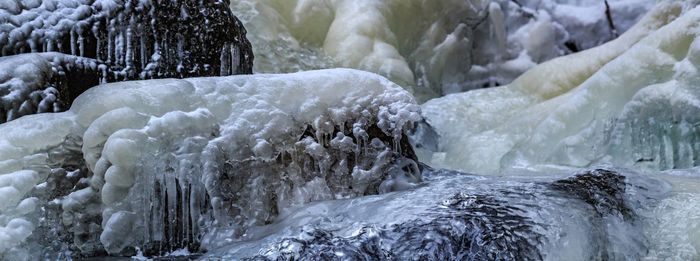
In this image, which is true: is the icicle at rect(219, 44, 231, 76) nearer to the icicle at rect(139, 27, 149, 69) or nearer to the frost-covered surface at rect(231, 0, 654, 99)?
the icicle at rect(139, 27, 149, 69)

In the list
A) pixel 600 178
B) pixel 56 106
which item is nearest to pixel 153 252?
pixel 56 106

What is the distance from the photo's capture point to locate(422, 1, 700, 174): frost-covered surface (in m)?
4.13

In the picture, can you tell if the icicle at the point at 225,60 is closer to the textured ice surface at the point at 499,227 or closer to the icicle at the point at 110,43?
the icicle at the point at 110,43

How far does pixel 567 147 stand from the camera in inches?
177

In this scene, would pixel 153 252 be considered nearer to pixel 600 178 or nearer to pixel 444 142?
pixel 600 178

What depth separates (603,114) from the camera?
448 cm

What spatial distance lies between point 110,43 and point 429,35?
3688 millimetres

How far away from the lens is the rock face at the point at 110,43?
3.07 meters

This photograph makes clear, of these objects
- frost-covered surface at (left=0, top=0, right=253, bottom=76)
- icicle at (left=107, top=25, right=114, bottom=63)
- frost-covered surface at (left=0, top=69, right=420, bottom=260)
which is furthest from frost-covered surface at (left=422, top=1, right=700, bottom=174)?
icicle at (left=107, top=25, right=114, bottom=63)

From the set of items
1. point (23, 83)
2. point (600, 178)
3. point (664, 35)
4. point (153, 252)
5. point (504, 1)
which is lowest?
point (153, 252)

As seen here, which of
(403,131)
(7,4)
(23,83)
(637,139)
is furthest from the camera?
(637,139)

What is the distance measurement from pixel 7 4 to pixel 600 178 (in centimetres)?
268

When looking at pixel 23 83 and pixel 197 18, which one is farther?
pixel 197 18

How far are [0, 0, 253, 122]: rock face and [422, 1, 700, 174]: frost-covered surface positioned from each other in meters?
1.76
